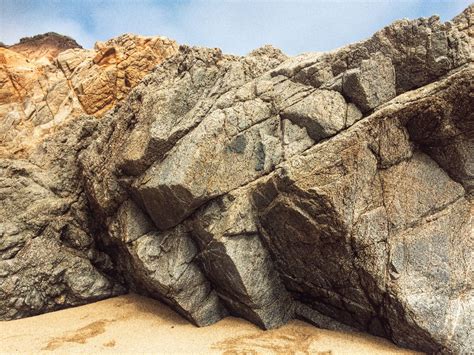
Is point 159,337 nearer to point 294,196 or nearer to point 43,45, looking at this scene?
point 294,196

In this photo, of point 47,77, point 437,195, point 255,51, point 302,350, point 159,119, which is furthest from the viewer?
point 47,77

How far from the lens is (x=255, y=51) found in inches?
648

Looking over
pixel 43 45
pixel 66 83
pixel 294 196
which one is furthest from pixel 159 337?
pixel 43 45

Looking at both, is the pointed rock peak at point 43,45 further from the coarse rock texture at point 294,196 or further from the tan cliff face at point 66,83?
the coarse rock texture at point 294,196

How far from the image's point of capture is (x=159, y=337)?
12.0 metres

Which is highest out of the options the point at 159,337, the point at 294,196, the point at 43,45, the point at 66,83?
the point at 43,45

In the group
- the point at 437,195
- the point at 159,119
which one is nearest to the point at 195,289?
the point at 159,119

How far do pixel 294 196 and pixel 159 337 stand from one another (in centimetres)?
666

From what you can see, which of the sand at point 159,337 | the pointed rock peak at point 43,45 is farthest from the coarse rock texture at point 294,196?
the pointed rock peak at point 43,45

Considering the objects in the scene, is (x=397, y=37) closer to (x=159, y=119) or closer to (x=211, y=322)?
(x=159, y=119)

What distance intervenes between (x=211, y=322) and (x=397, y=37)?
12170 mm

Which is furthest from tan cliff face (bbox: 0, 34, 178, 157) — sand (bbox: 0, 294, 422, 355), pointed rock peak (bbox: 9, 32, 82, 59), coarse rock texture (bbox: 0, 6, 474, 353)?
sand (bbox: 0, 294, 422, 355)

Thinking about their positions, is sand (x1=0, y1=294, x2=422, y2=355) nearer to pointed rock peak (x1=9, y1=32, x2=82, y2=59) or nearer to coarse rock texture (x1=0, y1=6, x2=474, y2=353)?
coarse rock texture (x1=0, y1=6, x2=474, y2=353)

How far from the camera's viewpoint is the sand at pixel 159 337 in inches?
426
